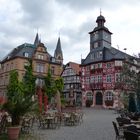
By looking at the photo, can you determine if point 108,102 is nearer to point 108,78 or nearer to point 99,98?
point 99,98

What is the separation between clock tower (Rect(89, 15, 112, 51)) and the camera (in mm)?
57250

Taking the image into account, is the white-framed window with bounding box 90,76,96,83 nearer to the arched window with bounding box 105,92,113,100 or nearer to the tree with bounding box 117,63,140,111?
the arched window with bounding box 105,92,113,100

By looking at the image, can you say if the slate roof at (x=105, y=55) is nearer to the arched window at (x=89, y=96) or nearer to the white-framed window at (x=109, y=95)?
the arched window at (x=89, y=96)

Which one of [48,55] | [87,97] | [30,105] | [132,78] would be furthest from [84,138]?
[48,55]

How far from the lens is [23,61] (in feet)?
182

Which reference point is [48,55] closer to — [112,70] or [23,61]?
[23,61]

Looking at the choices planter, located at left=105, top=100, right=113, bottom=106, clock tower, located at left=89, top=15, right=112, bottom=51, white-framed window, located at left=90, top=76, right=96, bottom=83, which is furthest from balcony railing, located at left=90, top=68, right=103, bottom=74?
planter, located at left=105, top=100, right=113, bottom=106

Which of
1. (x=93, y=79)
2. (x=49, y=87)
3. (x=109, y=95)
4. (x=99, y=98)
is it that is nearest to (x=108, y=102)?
(x=109, y=95)

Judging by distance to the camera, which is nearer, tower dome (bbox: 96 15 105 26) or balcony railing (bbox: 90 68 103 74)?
balcony railing (bbox: 90 68 103 74)

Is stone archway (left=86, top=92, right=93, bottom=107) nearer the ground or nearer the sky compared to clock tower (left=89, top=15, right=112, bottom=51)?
nearer the ground

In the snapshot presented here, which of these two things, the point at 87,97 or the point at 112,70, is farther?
the point at 87,97

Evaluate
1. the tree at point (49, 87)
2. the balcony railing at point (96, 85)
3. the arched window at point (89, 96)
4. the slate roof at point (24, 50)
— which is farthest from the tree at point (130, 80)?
the slate roof at point (24, 50)

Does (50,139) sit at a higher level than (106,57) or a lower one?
lower

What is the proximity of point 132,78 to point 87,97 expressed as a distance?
3278 cm
